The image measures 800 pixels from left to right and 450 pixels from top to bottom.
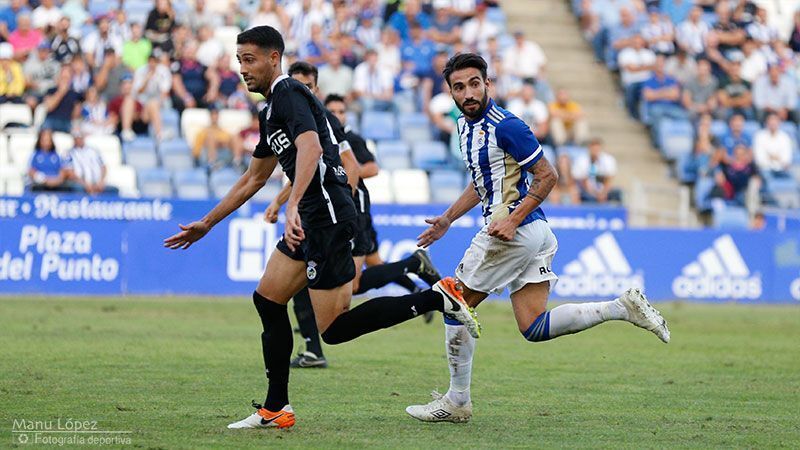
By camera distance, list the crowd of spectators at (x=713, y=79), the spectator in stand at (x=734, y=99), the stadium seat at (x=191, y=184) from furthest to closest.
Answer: the spectator in stand at (x=734, y=99) → the crowd of spectators at (x=713, y=79) → the stadium seat at (x=191, y=184)

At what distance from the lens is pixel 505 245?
8.30 metres

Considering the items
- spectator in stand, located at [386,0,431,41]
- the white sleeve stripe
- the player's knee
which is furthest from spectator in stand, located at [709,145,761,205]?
the white sleeve stripe

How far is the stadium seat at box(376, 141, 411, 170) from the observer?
2264 cm

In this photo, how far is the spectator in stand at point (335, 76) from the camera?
23.3 metres

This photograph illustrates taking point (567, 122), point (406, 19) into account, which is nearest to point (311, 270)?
point (567, 122)

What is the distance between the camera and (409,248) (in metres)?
19.8

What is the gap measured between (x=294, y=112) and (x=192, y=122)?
49.0 feet

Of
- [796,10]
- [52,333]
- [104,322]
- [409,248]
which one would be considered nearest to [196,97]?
[409,248]

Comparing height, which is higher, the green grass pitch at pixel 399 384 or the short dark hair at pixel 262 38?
the short dark hair at pixel 262 38

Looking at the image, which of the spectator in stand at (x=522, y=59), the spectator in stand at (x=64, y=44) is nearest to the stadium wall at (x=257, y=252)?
the spectator in stand at (x=64, y=44)

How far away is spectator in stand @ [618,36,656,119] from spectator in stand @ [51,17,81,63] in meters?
11.2

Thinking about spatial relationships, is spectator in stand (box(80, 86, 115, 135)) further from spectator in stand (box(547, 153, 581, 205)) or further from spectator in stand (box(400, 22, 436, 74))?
spectator in stand (box(547, 153, 581, 205))

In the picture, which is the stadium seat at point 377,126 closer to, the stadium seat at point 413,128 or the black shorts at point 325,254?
the stadium seat at point 413,128

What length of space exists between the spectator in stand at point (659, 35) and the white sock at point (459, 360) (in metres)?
19.9
